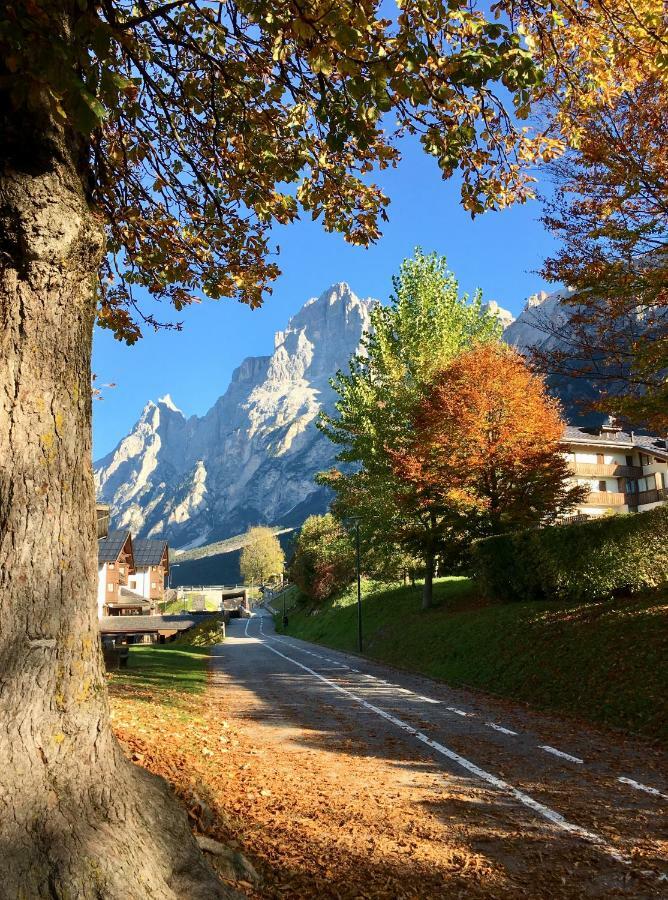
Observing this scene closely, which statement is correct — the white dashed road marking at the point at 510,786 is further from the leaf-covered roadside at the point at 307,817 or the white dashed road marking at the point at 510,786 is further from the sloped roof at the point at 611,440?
the sloped roof at the point at 611,440

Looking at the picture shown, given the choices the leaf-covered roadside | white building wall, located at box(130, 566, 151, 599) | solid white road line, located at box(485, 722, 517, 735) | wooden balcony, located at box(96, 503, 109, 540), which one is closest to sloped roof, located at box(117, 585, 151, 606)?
white building wall, located at box(130, 566, 151, 599)

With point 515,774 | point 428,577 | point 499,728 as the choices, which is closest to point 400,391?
Answer: point 428,577

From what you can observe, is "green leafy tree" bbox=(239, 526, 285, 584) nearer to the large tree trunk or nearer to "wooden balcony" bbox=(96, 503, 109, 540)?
"wooden balcony" bbox=(96, 503, 109, 540)

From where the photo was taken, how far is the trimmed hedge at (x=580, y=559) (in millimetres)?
16203

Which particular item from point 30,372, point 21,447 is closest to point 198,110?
point 30,372

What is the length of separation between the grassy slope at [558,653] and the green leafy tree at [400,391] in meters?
4.28

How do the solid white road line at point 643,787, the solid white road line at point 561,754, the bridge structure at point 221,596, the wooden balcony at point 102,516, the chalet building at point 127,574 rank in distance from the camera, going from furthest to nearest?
the bridge structure at point 221,596 → the chalet building at point 127,574 → the wooden balcony at point 102,516 → the solid white road line at point 561,754 → the solid white road line at point 643,787

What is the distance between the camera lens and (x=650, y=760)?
884 centimetres

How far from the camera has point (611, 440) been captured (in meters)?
57.1

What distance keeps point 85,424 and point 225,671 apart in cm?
2162

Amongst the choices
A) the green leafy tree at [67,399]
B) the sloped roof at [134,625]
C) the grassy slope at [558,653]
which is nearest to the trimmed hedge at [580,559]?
the grassy slope at [558,653]

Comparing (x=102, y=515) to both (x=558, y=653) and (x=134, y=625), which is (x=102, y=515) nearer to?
(x=134, y=625)

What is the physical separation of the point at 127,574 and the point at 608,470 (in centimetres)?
5368

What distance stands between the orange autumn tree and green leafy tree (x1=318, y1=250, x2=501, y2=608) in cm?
245
